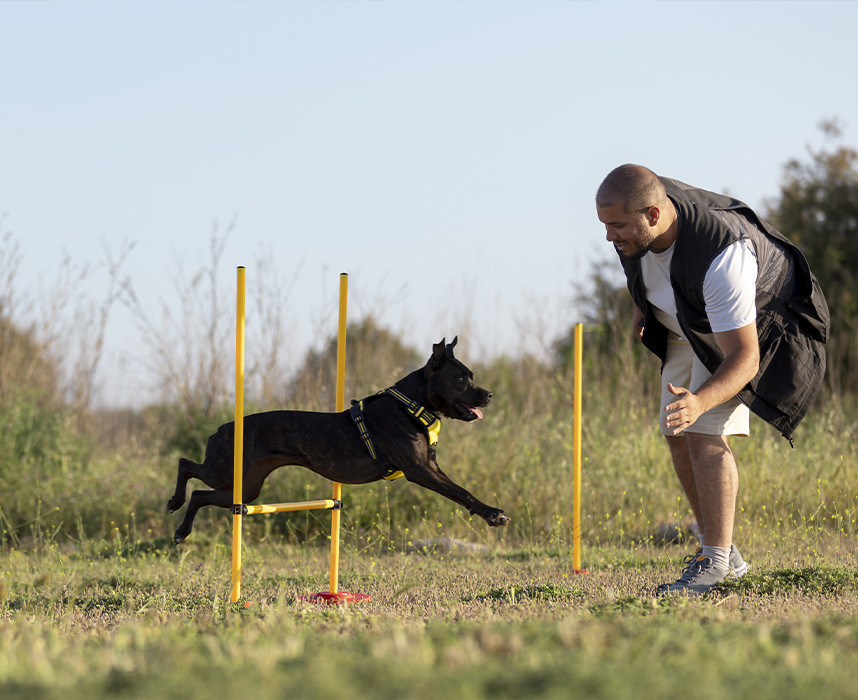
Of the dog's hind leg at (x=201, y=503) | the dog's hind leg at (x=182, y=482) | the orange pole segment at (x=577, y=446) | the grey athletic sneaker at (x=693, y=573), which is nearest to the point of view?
the grey athletic sneaker at (x=693, y=573)

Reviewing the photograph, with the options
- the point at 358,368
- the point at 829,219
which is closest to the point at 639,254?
the point at 358,368

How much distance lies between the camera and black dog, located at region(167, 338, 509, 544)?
4.14 m

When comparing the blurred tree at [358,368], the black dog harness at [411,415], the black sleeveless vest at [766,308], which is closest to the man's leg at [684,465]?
the black sleeveless vest at [766,308]

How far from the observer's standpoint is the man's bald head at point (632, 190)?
151 inches

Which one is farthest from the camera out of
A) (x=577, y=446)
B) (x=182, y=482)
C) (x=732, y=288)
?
(x=577, y=446)

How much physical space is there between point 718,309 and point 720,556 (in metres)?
1.15

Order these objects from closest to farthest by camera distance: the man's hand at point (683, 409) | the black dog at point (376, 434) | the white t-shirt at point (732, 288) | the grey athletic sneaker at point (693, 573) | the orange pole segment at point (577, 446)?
the man's hand at point (683, 409), the white t-shirt at point (732, 288), the grey athletic sneaker at point (693, 573), the black dog at point (376, 434), the orange pole segment at point (577, 446)

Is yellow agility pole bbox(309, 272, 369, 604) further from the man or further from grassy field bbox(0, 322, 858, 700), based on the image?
the man

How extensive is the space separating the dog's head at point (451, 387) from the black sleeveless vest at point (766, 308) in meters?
0.95

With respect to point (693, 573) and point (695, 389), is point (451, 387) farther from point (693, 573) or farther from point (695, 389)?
point (693, 573)

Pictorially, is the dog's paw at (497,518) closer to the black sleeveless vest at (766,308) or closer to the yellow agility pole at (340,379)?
the yellow agility pole at (340,379)

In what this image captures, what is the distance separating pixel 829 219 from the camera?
13.4m

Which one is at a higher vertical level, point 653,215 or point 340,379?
point 653,215

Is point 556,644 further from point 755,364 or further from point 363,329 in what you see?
point 363,329
